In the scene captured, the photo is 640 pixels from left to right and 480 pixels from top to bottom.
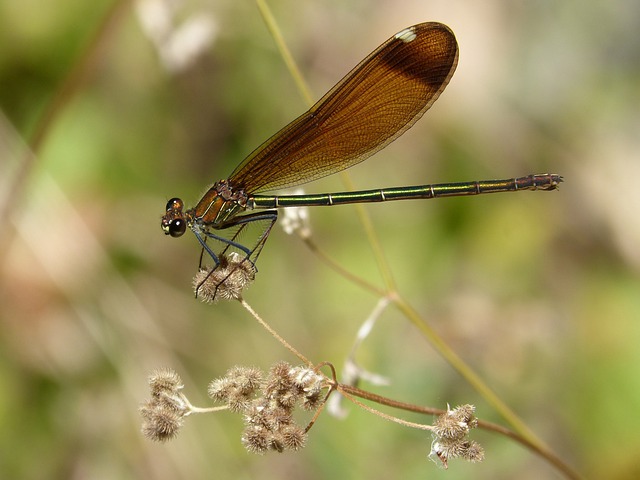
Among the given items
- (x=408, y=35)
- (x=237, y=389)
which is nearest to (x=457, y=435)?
(x=237, y=389)

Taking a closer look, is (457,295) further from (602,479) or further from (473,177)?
(602,479)

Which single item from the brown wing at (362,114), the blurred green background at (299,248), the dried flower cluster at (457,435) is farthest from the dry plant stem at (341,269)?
the blurred green background at (299,248)

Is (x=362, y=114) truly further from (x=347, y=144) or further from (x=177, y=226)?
(x=177, y=226)

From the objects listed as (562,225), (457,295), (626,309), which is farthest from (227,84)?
(626,309)

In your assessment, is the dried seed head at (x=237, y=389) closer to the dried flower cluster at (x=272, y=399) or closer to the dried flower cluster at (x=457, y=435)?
the dried flower cluster at (x=272, y=399)

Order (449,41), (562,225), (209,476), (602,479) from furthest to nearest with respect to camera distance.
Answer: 1. (562,225)
2. (209,476)
3. (602,479)
4. (449,41)

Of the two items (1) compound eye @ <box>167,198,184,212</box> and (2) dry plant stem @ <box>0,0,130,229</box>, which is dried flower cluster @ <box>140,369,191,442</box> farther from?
(2) dry plant stem @ <box>0,0,130,229</box>
